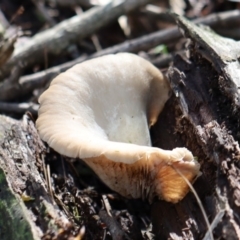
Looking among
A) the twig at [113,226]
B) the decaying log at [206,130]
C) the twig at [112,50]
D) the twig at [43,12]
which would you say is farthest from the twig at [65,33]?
the twig at [113,226]

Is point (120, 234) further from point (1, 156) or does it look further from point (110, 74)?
point (110, 74)

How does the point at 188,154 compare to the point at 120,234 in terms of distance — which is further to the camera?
the point at 120,234

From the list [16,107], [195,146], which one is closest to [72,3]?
[16,107]

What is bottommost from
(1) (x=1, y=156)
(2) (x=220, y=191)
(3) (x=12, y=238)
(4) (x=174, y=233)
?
(4) (x=174, y=233)

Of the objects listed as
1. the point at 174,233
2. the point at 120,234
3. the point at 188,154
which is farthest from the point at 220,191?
the point at 120,234

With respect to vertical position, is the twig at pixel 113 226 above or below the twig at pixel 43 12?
below

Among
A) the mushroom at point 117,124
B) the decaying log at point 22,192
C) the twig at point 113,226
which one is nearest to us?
the decaying log at point 22,192

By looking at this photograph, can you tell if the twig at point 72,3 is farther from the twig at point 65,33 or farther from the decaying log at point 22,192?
the decaying log at point 22,192

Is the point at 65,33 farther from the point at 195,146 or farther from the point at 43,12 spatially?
the point at 195,146
